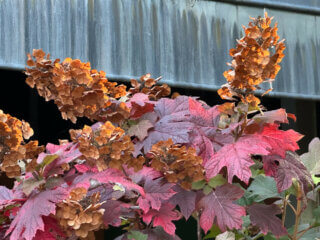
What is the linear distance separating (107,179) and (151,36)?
8.67 feet

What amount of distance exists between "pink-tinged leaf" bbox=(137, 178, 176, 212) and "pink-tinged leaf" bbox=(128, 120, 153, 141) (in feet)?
0.36

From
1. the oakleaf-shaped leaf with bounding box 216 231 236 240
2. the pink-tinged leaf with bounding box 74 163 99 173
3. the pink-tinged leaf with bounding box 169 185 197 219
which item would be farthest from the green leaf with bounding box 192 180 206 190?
the pink-tinged leaf with bounding box 74 163 99 173

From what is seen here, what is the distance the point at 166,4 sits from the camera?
12.2 ft

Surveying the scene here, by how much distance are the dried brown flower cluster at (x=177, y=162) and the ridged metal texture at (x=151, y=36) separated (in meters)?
2.20

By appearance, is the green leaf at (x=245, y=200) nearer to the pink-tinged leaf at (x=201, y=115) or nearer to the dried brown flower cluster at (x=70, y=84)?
the pink-tinged leaf at (x=201, y=115)

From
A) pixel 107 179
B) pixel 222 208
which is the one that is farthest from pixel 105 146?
pixel 222 208

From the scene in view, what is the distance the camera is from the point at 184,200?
3.88ft

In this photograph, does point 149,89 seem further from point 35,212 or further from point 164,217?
point 35,212

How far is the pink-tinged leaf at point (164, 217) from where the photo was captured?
3.77 feet

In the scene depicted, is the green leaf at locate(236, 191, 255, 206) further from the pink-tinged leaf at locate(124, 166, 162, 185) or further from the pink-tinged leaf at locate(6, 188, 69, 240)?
the pink-tinged leaf at locate(6, 188, 69, 240)

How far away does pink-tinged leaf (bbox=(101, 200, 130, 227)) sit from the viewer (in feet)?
3.73

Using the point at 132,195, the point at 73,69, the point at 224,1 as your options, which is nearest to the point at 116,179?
the point at 132,195

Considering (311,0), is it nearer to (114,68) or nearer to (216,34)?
(216,34)

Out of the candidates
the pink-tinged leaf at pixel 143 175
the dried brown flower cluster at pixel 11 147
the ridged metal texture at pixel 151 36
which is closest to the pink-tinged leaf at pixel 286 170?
the pink-tinged leaf at pixel 143 175
